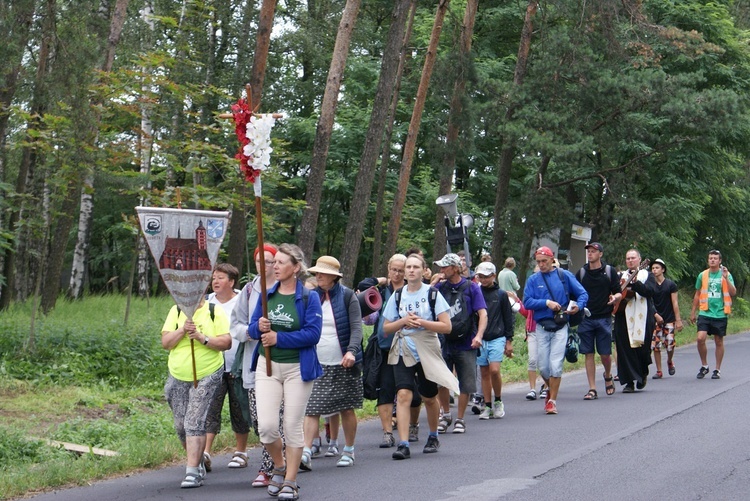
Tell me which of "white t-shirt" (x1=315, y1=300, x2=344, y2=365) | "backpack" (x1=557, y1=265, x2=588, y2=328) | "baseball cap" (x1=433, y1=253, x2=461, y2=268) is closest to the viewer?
"white t-shirt" (x1=315, y1=300, x2=344, y2=365)

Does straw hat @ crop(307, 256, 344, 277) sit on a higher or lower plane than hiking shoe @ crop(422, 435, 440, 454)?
higher

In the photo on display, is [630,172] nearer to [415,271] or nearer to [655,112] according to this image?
[655,112]

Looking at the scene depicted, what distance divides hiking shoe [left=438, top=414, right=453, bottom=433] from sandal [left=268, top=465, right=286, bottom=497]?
3725mm

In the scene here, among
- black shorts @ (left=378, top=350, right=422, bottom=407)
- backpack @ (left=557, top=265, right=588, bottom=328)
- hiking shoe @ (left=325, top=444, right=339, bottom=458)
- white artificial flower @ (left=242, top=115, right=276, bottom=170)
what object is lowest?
hiking shoe @ (left=325, top=444, right=339, bottom=458)

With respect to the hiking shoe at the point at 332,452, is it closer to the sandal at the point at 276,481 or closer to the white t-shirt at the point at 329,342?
the white t-shirt at the point at 329,342

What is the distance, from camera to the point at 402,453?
983 centimetres

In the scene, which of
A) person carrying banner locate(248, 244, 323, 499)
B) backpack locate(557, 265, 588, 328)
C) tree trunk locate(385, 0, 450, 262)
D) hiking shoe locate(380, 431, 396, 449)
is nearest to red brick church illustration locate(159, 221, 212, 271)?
person carrying banner locate(248, 244, 323, 499)

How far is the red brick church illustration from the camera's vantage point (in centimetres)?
851

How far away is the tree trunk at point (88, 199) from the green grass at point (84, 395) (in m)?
2.20

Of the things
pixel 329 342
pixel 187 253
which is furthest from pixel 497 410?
pixel 187 253

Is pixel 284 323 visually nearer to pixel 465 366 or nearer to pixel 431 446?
pixel 431 446

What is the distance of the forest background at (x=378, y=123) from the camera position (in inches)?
667

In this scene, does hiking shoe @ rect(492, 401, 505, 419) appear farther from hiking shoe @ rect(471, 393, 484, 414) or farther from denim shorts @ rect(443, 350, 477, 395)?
denim shorts @ rect(443, 350, 477, 395)

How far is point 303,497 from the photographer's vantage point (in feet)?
26.7
